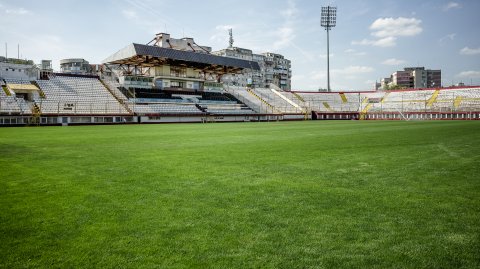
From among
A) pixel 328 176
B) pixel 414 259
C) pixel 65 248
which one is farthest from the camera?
pixel 328 176

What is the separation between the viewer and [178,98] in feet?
196

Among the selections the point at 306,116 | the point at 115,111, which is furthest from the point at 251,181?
the point at 306,116

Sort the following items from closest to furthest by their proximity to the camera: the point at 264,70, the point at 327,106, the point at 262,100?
the point at 262,100 → the point at 327,106 → the point at 264,70

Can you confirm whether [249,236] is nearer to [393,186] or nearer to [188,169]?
[393,186]

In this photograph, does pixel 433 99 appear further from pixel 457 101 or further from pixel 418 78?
pixel 418 78

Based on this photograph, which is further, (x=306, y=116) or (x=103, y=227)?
(x=306, y=116)

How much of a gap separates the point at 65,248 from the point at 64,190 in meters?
2.82

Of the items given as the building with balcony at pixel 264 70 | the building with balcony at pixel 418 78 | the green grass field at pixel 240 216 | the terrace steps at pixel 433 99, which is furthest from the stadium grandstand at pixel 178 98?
the building with balcony at pixel 418 78

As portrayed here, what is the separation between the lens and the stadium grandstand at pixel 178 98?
43031 millimetres

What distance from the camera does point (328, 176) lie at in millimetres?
7188

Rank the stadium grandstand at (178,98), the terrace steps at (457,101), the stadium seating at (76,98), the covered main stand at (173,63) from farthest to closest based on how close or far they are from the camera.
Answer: the terrace steps at (457,101)
the covered main stand at (173,63)
the stadium grandstand at (178,98)
the stadium seating at (76,98)

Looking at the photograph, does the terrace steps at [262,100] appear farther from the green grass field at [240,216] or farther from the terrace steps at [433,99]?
the green grass field at [240,216]

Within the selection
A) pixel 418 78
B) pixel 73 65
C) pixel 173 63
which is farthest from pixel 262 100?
pixel 418 78

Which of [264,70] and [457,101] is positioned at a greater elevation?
[264,70]
